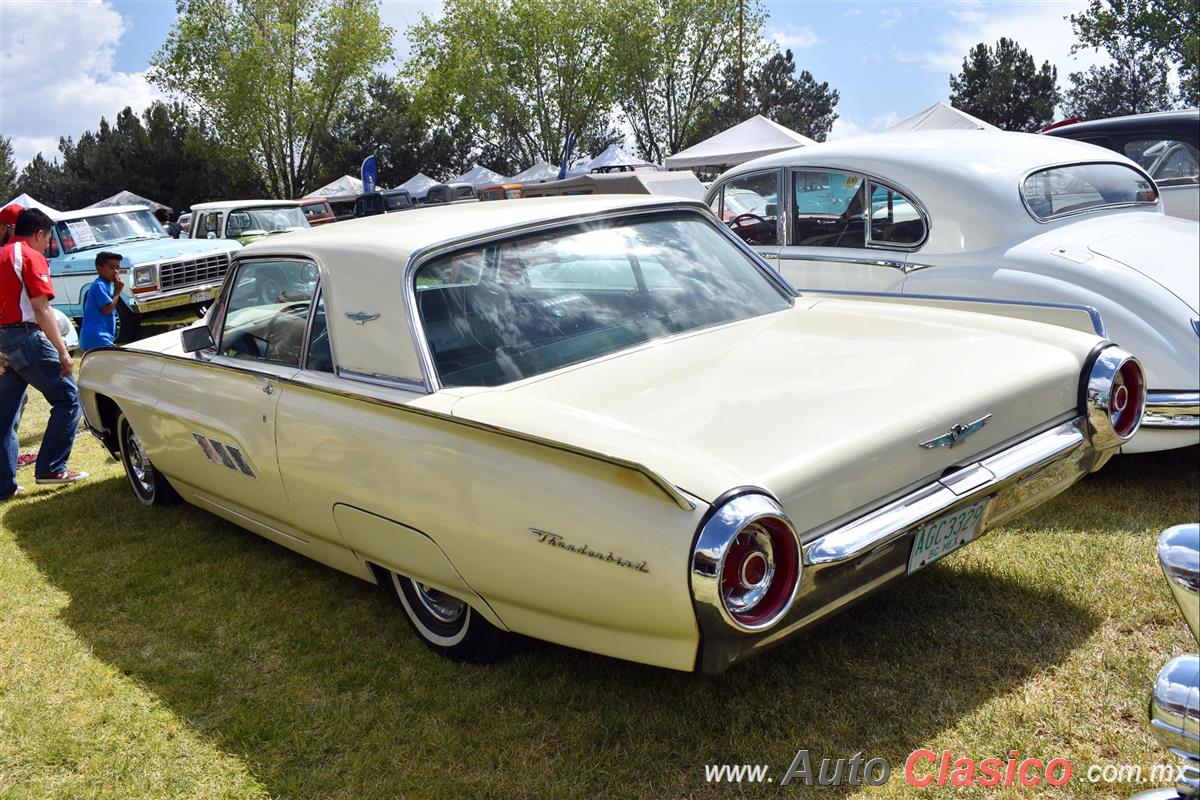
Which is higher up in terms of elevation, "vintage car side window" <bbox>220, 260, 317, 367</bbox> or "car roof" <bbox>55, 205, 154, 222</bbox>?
"car roof" <bbox>55, 205, 154, 222</bbox>

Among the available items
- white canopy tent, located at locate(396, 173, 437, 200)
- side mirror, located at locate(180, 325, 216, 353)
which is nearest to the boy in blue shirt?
side mirror, located at locate(180, 325, 216, 353)

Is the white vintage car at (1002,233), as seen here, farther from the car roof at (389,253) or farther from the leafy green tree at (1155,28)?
the leafy green tree at (1155,28)

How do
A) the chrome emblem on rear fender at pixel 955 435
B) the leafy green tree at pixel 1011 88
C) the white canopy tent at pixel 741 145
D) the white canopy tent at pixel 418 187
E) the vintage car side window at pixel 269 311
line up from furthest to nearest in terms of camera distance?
the leafy green tree at pixel 1011 88 → the white canopy tent at pixel 418 187 → the white canopy tent at pixel 741 145 → the vintage car side window at pixel 269 311 → the chrome emblem on rear fender at pixel 955 435

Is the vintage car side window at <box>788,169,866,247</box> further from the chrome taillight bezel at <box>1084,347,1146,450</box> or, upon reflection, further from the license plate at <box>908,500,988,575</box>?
the license plate at <box>908,500,988,575</box>

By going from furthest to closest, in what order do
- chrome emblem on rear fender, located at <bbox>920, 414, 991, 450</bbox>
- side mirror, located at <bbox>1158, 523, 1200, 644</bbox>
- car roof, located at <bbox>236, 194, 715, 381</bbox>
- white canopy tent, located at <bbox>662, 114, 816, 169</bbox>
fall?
1. white canopy tent, located at <bbox>662, 114, 816, 169</bbox>
2. car roof, located at <bbox>236, 194, 715, 381</bbox>
3. chrome emblem on rear fender, located at <bbox>920, 414, 991, 450</bbox>
4. side mirror, located at <bbox>1158, 523, 1200, 644</bbox>

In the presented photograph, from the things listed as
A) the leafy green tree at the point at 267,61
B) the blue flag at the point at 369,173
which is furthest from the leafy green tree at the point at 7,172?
the blue flag at the point at 369,173

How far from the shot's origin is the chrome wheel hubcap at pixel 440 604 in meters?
3.12

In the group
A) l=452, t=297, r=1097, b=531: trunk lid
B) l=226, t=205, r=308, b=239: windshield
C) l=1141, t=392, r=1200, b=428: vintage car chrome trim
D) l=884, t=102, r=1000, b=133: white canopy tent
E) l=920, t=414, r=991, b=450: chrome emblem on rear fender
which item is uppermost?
l=884, t=102, r=1000, b=133: white canopy tent

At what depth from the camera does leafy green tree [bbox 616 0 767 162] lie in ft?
142

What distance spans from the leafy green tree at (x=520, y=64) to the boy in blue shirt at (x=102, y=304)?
1520 inches

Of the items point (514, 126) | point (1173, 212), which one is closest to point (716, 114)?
point (514, 126)

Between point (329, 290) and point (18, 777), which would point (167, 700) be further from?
point (329, 290)

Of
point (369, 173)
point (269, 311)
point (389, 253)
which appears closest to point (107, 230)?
point (269, 311)

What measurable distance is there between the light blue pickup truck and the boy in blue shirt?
14.7ft
